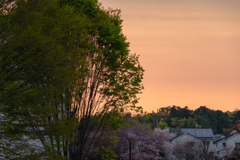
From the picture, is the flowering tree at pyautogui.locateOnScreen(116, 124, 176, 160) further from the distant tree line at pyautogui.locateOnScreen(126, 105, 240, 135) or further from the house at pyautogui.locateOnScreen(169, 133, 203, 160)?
the distant tree line at pyautogui.locateOnScreen(126, 105, 240, 135)

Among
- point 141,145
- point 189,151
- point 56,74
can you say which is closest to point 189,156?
point 189,151

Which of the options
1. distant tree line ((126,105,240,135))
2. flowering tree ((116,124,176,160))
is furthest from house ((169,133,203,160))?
distant tree line ((126,105,240,135))

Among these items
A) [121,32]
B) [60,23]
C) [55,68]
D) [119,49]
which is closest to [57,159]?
[55,68]

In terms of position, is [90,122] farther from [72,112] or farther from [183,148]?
[183,148]

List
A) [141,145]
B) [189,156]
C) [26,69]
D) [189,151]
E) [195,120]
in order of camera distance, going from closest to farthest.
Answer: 1. [26,69]
2. [141,145]
3. [189,156]
4. [189,151]
5. [195,120]

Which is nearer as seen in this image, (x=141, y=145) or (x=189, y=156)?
(x=141, y=145)

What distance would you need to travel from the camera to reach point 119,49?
17.1 metres

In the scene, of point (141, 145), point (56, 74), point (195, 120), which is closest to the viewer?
point (56, 74)

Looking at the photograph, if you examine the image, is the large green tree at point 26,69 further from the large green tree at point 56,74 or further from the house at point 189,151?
the house at point 189,151

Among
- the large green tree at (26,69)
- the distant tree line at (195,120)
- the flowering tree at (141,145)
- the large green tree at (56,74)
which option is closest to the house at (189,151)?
the flowering tree at (141,145)

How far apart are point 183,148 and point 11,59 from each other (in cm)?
3773

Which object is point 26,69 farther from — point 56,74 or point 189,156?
point 189,156

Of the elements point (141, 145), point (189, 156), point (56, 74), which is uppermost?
point (56, 74)

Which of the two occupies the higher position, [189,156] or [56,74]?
[56,74]
